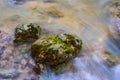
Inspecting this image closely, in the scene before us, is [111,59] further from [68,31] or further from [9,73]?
[9,73]

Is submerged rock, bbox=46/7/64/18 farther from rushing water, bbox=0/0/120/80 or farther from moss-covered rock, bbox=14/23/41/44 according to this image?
moss-covered rock, bbox=14/23/41/44

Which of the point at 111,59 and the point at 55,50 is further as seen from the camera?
the point at 111,59

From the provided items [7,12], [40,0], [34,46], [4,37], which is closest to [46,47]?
[34,46]

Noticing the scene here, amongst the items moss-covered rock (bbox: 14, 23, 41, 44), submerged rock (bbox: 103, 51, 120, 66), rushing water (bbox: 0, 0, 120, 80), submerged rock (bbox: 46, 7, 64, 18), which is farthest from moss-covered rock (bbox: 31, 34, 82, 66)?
submerged rock (bbox: 46, 7, 64, 18)

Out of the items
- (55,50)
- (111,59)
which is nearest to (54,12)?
(55,50)

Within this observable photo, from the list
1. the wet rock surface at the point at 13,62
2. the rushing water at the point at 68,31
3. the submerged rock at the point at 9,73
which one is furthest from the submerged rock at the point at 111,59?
the submerged rock at the point at 9,73

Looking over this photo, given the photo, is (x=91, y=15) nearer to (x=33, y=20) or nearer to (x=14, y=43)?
(x=33, y=20)
